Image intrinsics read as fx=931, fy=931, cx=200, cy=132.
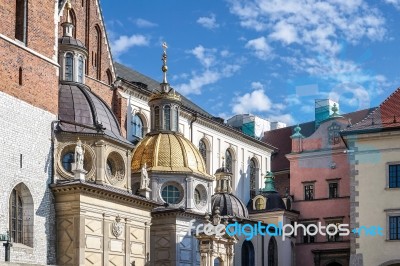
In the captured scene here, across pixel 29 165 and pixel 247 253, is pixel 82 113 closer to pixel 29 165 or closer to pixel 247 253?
pixel 29 165

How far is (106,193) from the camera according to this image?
41.0 m

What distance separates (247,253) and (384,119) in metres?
13.8

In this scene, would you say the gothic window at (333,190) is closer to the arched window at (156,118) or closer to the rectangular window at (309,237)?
the rectangular window at (309,237)

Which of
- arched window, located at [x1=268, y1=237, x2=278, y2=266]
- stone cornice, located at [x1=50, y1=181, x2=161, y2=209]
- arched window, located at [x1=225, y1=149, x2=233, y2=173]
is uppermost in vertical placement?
arched window, located at [x1=225, y1=149, x2=233, y2=173]

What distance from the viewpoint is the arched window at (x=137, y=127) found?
56.7 meters

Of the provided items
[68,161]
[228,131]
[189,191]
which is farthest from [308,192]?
[68,161]

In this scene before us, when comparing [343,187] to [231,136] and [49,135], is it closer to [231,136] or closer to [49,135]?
[231,136]

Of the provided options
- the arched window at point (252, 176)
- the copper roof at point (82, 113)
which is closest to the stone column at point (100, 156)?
the copper roof at point (82, 113)

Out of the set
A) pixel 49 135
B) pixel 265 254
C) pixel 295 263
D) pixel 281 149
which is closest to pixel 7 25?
pixel 49 135

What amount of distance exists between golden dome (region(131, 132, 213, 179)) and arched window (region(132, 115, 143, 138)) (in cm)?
351

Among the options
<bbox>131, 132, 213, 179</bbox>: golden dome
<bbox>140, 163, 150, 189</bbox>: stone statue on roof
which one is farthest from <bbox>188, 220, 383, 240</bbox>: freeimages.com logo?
<bbox>140, 163, 150, 189</bbox>: stone statue on roof

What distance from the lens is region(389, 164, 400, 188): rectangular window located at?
50.1 metres

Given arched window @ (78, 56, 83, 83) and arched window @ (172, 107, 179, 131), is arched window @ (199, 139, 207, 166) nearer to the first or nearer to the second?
arched window @ (172, 107, 179, 131)

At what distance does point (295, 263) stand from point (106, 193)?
84.9 feet
